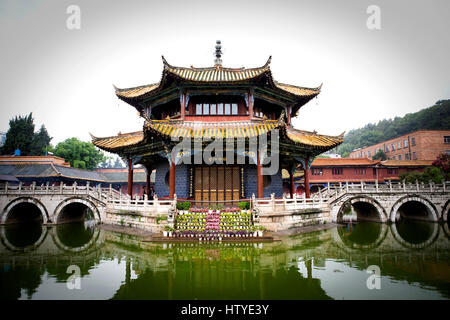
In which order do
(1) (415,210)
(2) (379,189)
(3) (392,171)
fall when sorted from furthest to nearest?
(3) (392,171) < (1) (415,210) < (2) (379,189)

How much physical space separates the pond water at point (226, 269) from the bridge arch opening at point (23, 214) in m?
10.5

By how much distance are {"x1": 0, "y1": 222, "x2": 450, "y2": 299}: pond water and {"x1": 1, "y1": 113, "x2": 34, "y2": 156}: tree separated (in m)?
40.6

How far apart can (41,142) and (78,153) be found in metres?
14.9

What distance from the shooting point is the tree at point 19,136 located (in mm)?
43375

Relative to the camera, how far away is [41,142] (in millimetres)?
53000

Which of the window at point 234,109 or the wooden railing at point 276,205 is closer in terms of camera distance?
the wooden railing at point 276,205

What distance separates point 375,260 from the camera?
30.9 ft

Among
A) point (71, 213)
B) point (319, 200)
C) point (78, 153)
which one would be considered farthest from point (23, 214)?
point (319, 200)

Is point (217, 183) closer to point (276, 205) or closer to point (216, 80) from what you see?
point (276, 205)

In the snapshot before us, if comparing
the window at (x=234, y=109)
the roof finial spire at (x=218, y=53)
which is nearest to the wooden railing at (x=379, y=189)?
the window at (x=234, y=109)

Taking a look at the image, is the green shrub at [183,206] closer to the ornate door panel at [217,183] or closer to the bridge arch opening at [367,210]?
the ornate door panel at [217,183]

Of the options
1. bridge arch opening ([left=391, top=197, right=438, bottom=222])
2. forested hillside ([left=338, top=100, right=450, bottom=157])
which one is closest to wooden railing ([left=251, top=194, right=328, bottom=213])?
bridge arch opening ([left=391, top=197, right=438, bottom=222])

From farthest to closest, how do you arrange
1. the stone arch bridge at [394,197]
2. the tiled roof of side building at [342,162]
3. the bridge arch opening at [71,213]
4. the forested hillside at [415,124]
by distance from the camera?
the forested hillside at [415,124] < the tiled roof of side building at [342,162] < the bridge arch opening at [71,213] < the stone arch bridge at [394,197]
